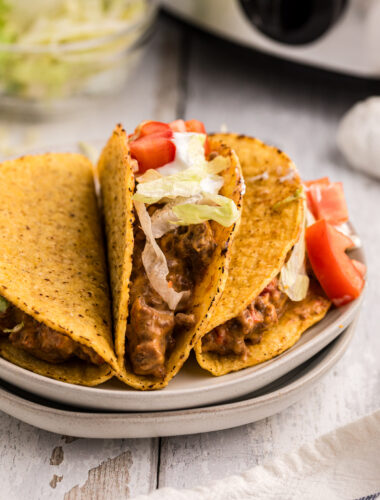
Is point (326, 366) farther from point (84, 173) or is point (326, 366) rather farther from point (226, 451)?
point (84, 173)

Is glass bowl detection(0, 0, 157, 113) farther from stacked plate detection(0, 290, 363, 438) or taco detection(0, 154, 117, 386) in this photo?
stacked plate detection(0, 290, 363, 438)

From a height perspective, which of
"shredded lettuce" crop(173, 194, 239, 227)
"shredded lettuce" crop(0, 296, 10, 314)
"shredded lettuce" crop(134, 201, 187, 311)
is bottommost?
"shredded lettuce" crop(0, 296, 10, 314)

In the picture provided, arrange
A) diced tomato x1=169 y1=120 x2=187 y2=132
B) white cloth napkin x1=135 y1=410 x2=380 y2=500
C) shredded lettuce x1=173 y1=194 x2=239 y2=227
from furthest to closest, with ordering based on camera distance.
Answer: diced tomato x1=169 y1=120 x2=187 y2=132 → shredded lettuce x1=173 y1=194 x2=239 y2=227 → white cloth napkin x1=135 y1=410 x2=380 y2=500

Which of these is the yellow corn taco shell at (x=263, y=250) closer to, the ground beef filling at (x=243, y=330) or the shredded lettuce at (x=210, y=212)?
the ground beef filling at (x=243, y=330)

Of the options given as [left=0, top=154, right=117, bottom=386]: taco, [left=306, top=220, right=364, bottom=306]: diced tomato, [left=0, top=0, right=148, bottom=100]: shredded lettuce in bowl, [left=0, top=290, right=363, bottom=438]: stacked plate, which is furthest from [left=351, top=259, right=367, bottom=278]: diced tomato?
[left=0, top=0, right=148, bottom=100]: shredded lettuce in bowl

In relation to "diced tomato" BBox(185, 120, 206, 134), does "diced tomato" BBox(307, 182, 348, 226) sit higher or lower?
lower

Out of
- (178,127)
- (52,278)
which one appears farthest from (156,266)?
(178,127)

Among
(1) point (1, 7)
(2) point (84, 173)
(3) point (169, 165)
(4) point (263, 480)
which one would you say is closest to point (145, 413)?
(4) point (263, 480)
